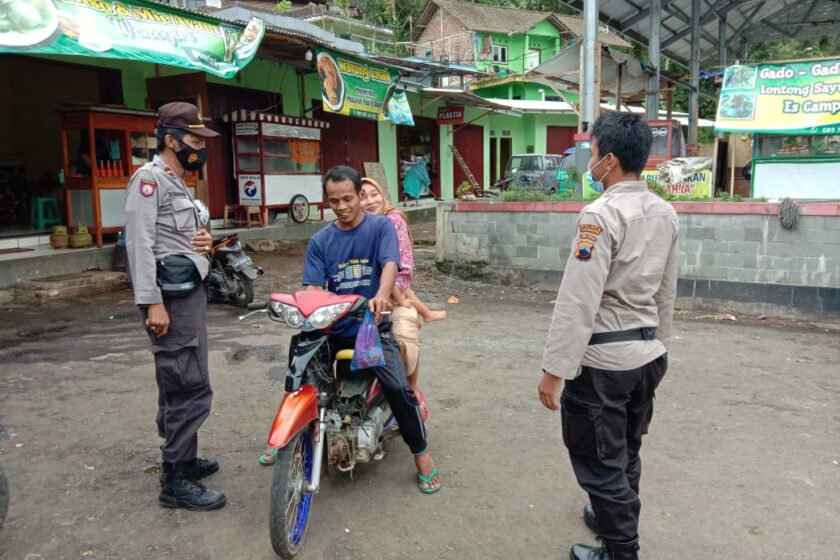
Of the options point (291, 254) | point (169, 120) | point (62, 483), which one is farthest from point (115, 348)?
point (291, 254)

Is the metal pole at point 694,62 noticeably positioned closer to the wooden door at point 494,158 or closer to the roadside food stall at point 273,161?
the roadside food stall at point 273,161

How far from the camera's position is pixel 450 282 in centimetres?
888

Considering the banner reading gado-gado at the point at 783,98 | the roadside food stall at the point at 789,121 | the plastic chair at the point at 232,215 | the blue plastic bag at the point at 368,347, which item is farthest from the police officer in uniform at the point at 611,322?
the plastic chair at the point at 232,215

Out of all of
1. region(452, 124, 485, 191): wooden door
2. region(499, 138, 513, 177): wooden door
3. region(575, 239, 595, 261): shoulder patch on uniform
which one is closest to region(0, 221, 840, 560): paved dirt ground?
region(575, 239, 595, 261): shoulder patch on uniform

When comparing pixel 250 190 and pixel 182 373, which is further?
pixel 250 190

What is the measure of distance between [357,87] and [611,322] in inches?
418

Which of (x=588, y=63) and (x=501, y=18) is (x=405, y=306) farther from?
(x=501, y=18)

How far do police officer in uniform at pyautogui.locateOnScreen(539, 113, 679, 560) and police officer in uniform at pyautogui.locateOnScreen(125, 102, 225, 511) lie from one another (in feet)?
5.49

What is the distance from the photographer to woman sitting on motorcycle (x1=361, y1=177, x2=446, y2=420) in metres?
3.42

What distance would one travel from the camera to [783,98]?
352 inches

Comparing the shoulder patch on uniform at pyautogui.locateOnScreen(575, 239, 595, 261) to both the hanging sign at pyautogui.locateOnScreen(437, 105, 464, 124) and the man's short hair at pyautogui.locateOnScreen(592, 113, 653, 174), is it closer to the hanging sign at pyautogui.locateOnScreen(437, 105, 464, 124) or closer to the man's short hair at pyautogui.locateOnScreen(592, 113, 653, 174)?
the man's short hair at pyautogui.locateOnScreen(592, 113, 653, 174)

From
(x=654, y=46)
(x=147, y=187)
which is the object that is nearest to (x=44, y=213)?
(x=147, y=187)

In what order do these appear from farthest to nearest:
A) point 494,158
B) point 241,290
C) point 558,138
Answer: point 558,138 → point 494,158 → point 241,290

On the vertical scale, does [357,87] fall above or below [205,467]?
above
